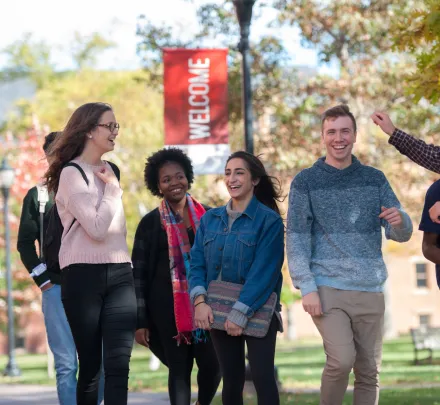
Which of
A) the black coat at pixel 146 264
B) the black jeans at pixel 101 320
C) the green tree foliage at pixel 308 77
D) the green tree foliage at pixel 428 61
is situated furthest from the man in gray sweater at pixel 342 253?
the green tree foliage at pixel 308 77

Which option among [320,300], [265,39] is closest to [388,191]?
[320,300]

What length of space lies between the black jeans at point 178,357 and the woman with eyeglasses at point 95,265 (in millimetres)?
1191

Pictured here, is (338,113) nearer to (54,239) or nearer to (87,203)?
(87,203)

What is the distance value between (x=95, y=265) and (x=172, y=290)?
1.38 meters

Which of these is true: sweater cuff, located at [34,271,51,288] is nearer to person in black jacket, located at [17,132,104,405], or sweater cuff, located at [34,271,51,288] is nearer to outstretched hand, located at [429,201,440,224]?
person in black jacket, located at [17,132,104,405]

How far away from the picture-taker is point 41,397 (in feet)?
45.2

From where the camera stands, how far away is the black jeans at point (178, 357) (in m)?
7.98

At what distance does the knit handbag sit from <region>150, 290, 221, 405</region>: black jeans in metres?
1.04

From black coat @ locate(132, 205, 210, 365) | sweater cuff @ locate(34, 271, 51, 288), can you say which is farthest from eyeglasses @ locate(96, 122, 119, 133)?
sweater cuff @ locate(34, 271, 51, 288)

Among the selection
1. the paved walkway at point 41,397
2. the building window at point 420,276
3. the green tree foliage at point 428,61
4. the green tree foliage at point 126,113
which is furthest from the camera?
the building window at point 420,276

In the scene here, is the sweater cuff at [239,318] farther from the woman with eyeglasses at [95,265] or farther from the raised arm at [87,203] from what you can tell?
the raised arm at [87,203]

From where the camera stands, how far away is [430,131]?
26.8m

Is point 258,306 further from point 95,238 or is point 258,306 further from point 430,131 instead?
point 430,131

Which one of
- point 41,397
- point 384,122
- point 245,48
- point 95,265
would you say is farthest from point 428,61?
point 41,397
